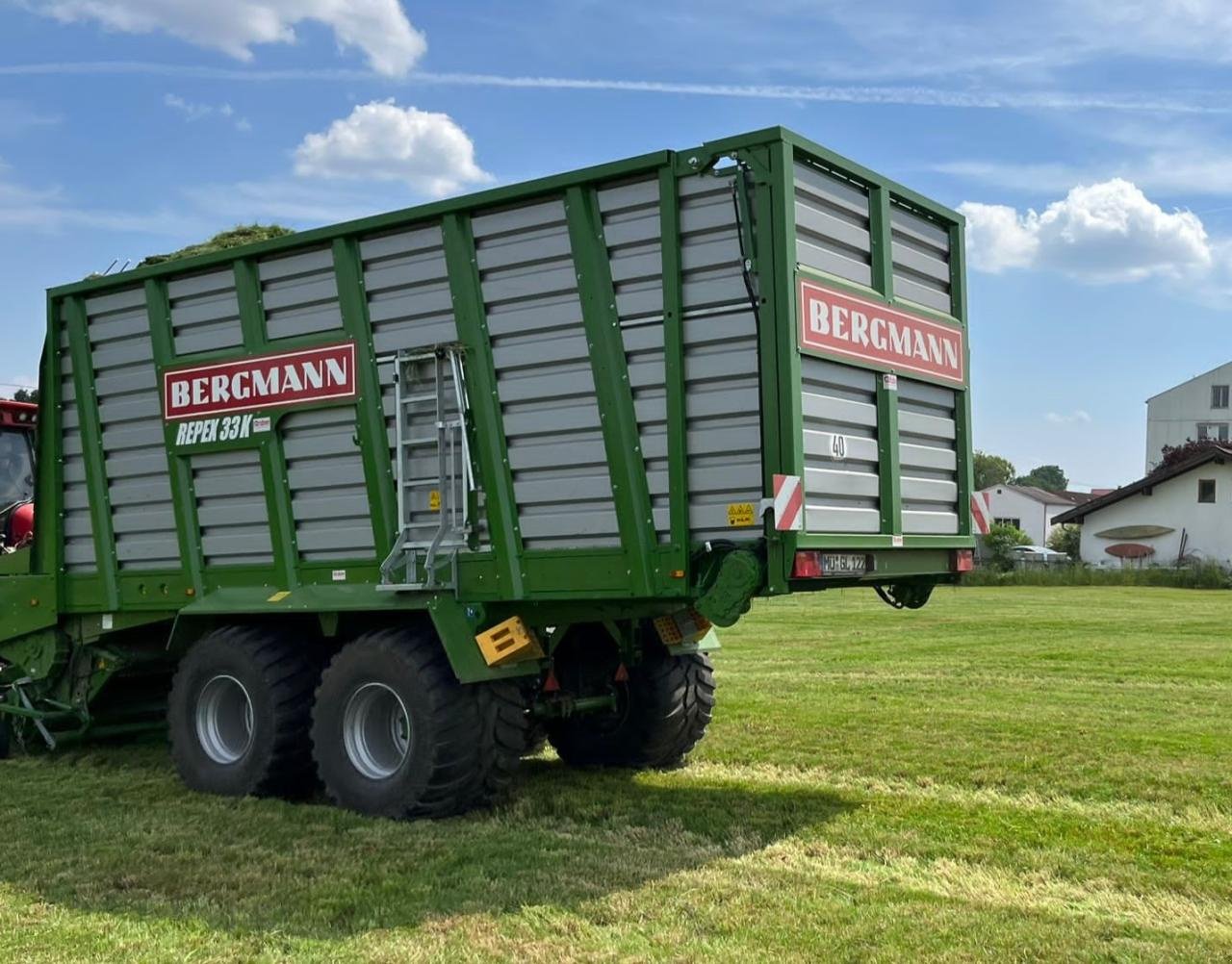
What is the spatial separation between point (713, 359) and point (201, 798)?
417 cm

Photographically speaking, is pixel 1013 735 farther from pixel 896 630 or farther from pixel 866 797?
pixel 896 630

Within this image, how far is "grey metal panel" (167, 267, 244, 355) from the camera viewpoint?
8.96 meters

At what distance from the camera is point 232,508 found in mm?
8992

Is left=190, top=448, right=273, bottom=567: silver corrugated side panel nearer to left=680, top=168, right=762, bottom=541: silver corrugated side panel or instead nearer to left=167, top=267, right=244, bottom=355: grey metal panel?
left=167, top=267, right=244, bottom=355: grey metal panel

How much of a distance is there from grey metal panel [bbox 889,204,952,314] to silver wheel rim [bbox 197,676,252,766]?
476 cm

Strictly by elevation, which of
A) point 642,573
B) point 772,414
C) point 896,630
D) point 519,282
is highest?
point 519,282

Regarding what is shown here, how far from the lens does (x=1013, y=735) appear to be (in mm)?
9906

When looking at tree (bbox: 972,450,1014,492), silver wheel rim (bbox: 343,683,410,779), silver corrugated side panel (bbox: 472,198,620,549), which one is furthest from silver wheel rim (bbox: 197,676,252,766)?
tree (bbox: 972,450,1014,492)

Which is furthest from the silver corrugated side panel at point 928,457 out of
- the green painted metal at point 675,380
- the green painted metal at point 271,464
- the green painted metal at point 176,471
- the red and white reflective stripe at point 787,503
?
the green painted metal at point 176,471

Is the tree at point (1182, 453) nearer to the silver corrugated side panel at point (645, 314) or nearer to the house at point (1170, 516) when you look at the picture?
the house at point (1170, 516)

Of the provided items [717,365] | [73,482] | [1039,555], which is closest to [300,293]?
[73,482]

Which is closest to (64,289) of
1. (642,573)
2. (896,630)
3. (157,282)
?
(157,282)

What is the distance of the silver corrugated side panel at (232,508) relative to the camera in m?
8.81

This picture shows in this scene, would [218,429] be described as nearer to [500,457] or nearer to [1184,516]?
[500,457]
